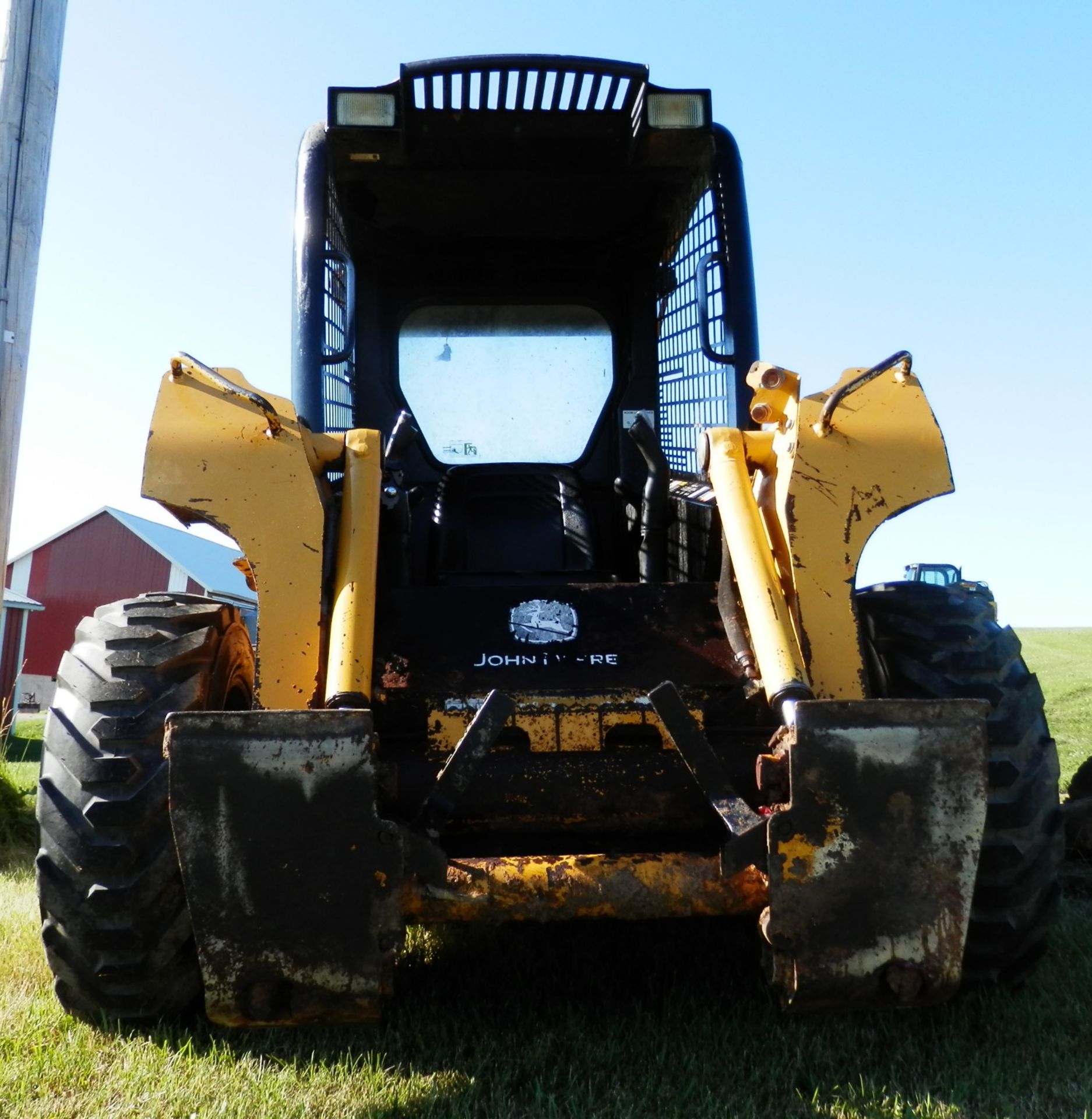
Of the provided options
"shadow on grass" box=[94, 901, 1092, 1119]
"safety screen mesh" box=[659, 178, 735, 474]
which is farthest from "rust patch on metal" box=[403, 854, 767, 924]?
"safety screen mesh" box=[659, 178, 735, 474]

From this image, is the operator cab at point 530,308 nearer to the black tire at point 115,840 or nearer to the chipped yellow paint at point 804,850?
the black tire at point 115,840

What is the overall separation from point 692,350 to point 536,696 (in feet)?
6.47

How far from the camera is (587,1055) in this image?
8.92 feet

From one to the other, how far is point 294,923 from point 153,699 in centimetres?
74

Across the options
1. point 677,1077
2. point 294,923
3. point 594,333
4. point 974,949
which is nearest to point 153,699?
point 294,923

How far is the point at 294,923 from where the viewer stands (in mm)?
2389

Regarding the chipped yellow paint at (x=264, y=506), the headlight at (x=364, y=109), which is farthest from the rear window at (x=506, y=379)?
the chipped yellow paint at (x=264, y=506)

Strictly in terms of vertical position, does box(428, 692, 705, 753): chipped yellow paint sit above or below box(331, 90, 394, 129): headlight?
below

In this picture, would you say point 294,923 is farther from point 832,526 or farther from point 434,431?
point 434,431

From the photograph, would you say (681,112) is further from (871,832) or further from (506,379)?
(871,832)

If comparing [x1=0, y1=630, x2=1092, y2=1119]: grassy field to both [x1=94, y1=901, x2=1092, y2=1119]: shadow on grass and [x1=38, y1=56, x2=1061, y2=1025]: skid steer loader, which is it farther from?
[x1=38, y1=56, x2=1061, y2=1025]: skid steer loader

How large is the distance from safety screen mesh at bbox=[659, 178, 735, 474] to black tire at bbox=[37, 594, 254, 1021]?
2.20m

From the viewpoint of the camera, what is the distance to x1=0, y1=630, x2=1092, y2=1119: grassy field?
8.16 ft

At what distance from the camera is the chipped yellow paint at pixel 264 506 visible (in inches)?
112
